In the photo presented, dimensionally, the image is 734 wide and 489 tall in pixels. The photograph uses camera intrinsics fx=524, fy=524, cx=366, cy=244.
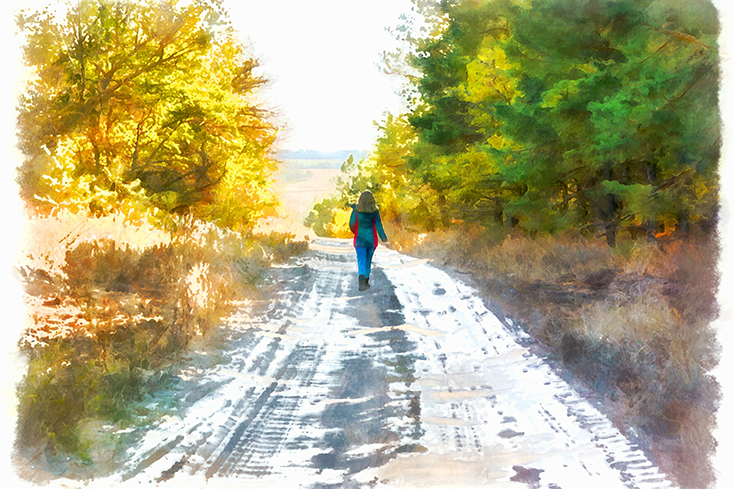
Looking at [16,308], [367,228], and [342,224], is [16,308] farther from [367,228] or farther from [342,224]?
[342,224]

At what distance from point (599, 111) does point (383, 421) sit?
596 cm

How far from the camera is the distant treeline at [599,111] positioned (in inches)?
280

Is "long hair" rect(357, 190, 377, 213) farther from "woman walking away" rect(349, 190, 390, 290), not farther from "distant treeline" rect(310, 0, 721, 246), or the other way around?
"distant treeline" rect(310, 0, 721, 246)

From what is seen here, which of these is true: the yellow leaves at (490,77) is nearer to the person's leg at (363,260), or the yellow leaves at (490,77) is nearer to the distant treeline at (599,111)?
the distant treeline at (599,111)

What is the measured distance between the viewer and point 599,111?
796 cm

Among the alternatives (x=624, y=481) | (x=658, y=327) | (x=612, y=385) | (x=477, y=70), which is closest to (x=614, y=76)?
(x=658, y=327)

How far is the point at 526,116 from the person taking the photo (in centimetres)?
1048

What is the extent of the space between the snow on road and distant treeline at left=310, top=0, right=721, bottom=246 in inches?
144

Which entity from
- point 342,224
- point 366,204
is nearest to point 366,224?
point 366,204

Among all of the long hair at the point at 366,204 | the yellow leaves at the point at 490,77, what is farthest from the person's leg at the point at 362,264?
the yellow leaves at the point at 490,77

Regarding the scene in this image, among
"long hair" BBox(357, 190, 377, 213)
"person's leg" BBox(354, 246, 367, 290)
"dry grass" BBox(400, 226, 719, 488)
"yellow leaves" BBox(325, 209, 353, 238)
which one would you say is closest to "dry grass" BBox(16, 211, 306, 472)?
"person's leg" BBox(354, 246, 367, 290)

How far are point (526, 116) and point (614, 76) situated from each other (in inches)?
91.1

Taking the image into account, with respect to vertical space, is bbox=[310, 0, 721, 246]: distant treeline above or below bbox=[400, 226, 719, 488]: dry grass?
above

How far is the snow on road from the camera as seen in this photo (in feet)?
12.2
